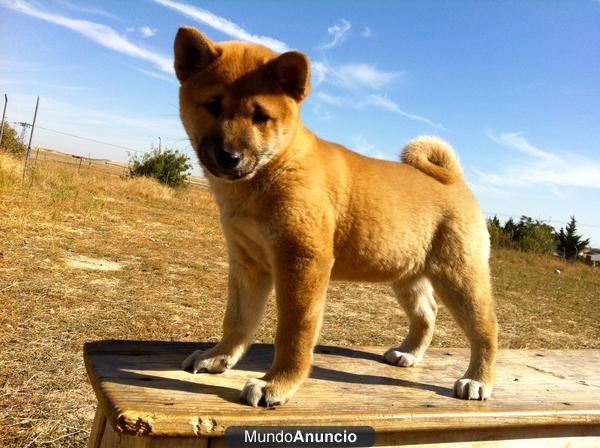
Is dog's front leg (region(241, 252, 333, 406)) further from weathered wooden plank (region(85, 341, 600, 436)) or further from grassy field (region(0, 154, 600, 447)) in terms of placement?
grassy field (region(0, 154, 600, 447))

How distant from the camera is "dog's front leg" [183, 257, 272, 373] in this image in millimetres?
2869

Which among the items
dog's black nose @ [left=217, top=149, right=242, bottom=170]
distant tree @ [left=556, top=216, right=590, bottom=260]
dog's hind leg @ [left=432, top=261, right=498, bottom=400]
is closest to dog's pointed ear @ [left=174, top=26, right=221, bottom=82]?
dog's black nose @ [left=217, top=149, right=242, bottom=170]

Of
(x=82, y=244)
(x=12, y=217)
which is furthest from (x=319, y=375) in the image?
(x=12, y=217)

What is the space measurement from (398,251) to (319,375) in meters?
0.95

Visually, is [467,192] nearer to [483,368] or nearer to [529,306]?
[483,368]

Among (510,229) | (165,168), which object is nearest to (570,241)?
(510,229)

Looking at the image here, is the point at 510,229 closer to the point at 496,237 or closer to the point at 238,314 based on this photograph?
the point at 496,237

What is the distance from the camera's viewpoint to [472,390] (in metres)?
2.91

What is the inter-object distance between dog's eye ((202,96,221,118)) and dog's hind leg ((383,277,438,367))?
1.81 metres

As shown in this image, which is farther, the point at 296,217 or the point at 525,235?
the point at 525,235

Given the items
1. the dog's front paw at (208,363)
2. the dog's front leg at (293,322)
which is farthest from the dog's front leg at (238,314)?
the dog's front leg at (293,322)

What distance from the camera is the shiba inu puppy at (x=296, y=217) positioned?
2400 millimetres

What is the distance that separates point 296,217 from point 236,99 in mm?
641

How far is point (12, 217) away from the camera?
10.3 meters
